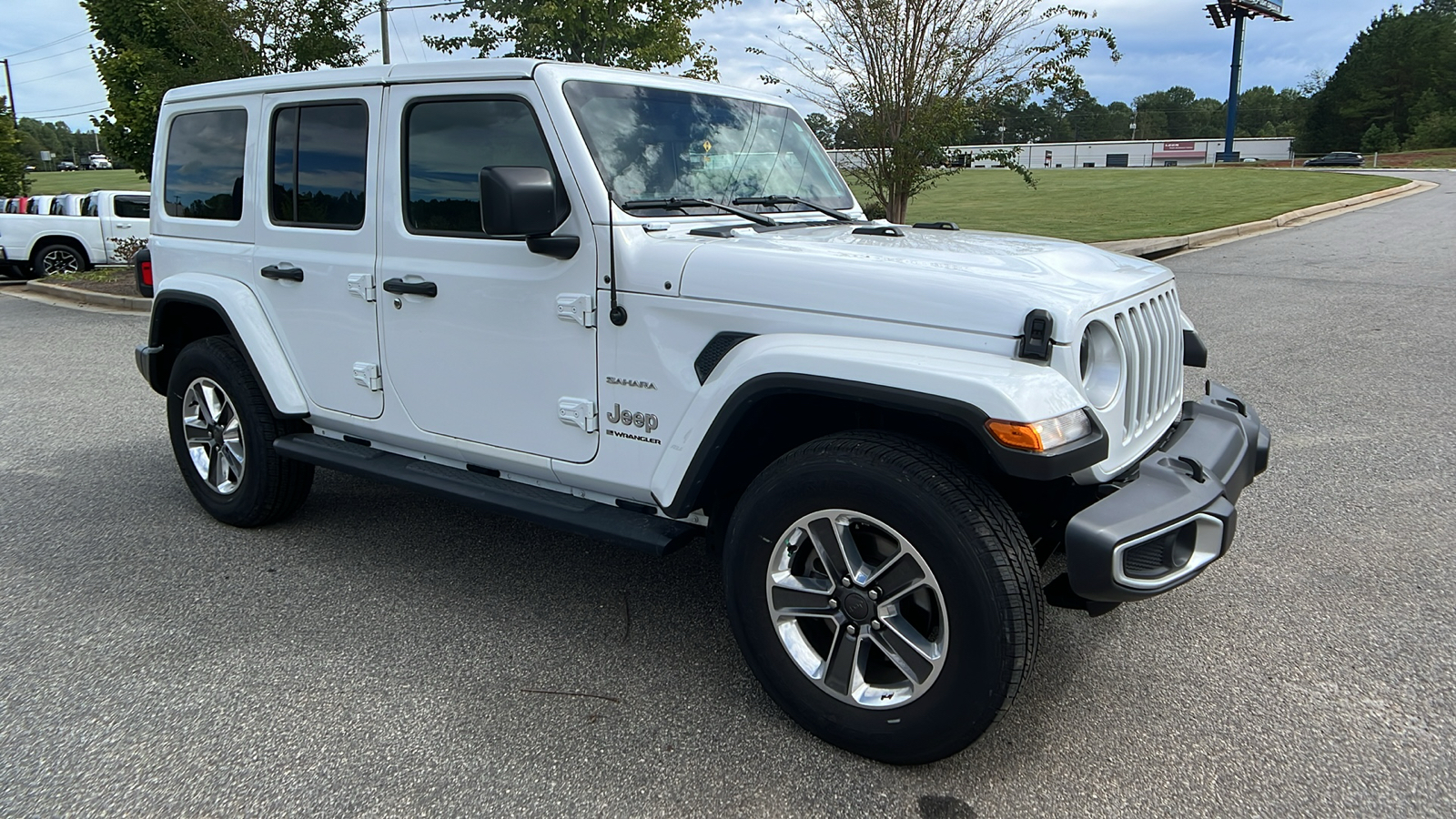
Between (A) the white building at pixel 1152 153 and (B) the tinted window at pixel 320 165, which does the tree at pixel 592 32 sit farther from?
(A) the white building at pixel 1152 153

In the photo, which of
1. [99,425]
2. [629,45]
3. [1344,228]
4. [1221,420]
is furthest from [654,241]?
[1344,228]

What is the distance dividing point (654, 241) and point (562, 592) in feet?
5.06

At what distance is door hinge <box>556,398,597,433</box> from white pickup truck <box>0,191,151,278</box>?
1586 centimetres

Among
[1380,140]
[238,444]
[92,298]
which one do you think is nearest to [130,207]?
[92,298]

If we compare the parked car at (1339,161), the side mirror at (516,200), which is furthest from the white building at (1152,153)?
the side mirror at (516,200)

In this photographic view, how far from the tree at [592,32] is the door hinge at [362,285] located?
10306 millimetres

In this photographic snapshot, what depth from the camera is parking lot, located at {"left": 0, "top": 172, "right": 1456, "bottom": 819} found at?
8.63ft

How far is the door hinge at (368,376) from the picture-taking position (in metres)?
3.88

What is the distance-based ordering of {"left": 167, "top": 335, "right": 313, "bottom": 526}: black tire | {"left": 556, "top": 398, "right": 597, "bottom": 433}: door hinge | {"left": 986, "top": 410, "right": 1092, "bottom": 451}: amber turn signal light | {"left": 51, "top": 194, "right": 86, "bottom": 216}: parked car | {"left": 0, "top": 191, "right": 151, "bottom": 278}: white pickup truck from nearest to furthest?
1. {"left": 986, "top": 410, "right": 1092, "bottom": 451}: amber turn signal light
2. {"left": 556, "top": 398, "right": 597, "bottom": 433}: door hinge
3. {"left": 167, "top": 335, "right": 313, "bottom": 526}: black tire
4. {"left": 0, "top": 191, "right": 151, "bottom": 278}: white pickup truck
5. {"left": 51, "top": 194, "right": 86, "bottom": 216}: parked car

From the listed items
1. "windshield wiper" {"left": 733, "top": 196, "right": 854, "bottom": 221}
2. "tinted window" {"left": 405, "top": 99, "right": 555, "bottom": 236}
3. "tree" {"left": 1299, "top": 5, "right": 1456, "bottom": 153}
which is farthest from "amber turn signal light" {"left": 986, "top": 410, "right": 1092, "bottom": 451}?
"tree" {"left": 1299, "top": 5, "right": 1456, "bottom": 153}

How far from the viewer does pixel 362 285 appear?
384 cm

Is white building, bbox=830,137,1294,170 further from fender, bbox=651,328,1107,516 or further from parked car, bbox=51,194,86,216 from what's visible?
fender, bbox=651,328,1107,516

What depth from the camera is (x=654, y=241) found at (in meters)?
3.12

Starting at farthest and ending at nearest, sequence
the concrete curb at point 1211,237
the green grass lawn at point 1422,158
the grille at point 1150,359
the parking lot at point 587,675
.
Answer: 1. the green grass lawn at point 1422,158
2. the concrete curb at point 1211,237
3. the grille at point 1150,359
4. the parking lot at point 587,675
